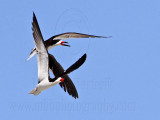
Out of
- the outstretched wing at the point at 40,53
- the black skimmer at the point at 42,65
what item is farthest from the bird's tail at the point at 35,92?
the outstretched wing at the point at 40,53

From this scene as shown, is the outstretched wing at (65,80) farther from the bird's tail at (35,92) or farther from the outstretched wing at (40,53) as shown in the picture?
the outstretched wing at (40,53)

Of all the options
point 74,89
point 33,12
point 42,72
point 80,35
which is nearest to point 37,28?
point 33,12

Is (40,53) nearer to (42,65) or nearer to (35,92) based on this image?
(42,65)

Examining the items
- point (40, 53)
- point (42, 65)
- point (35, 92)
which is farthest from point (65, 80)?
point (40, 53)

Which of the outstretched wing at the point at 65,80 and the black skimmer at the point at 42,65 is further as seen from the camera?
the outstretched wing at the point at 65,80

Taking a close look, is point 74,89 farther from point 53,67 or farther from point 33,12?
point 33,12

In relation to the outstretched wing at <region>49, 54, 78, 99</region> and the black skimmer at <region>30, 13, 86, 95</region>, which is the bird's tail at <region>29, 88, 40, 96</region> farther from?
the outstretched wing at <region>49, 54, 78, 99</region>

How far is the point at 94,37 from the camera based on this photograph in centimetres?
2095

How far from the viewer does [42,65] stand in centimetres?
1589

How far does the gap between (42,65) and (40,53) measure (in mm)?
477

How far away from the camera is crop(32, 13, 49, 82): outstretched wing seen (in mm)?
15398

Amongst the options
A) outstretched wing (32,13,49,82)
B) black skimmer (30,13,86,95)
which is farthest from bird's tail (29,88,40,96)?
outstretched wing (32,13,49,82)

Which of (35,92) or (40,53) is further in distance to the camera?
(35,92)

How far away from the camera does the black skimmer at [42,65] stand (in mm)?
15211
